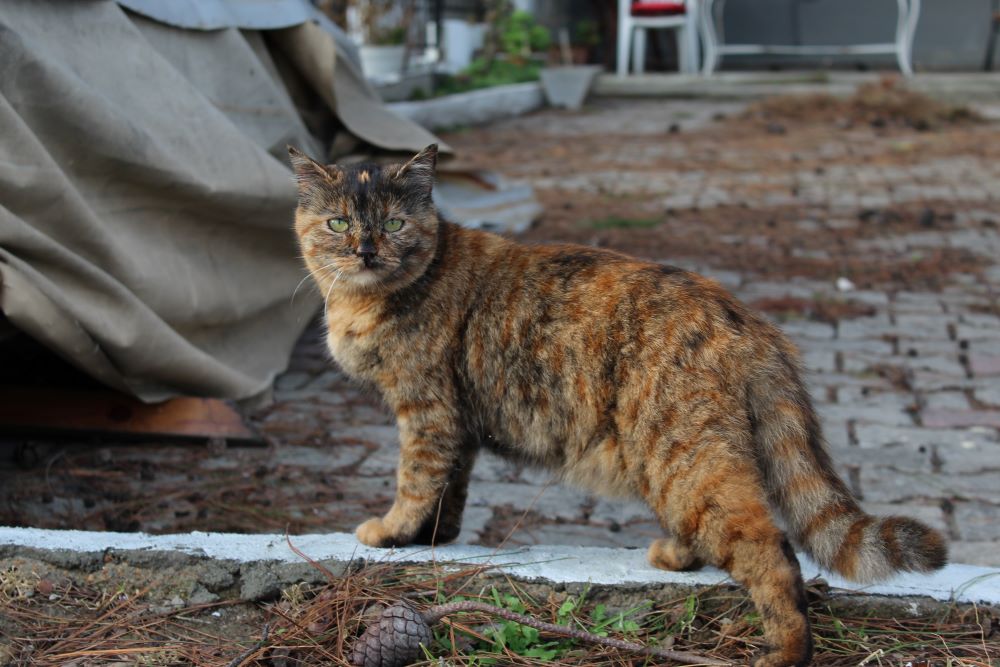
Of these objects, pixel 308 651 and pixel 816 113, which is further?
pixel 816 113

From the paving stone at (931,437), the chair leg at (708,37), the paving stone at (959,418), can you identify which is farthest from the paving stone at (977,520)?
the chair leg at (708,37)

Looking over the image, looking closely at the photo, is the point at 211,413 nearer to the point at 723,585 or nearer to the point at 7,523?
the point at 7,523

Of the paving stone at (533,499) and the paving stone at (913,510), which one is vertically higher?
the paving stone at (913,510)

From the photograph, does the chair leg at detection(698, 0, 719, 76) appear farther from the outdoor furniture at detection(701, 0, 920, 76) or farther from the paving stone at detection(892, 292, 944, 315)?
the paving stone at detection(892, 292, 944, 315)

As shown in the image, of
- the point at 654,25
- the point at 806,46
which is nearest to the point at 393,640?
the point at 654,25

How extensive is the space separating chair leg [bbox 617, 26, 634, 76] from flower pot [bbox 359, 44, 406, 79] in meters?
4.32

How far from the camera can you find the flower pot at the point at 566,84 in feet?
47.8

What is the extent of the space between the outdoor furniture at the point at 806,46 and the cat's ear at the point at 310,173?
13.0m

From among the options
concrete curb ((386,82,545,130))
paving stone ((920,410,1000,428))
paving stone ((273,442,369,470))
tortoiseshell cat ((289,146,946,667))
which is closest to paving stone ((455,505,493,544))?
tortoiseshell cat ((289,146,946,667))

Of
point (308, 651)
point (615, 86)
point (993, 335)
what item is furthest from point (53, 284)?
point (615, 86)

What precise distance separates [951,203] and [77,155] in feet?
23.0

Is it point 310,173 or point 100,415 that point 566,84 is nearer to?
point 100,415

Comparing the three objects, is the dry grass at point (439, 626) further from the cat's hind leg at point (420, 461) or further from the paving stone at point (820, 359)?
the paving stone at point (820, 359)

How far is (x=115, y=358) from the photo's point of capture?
3850 mm
